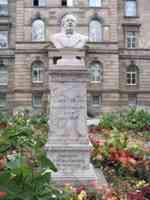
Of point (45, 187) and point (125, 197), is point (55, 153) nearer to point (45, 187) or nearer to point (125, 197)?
point (125, 197)

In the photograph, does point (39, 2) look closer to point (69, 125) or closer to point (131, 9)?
point (131, 9)

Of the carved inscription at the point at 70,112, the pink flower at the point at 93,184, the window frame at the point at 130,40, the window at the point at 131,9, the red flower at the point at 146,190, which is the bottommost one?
the red flower at the point at 146,190

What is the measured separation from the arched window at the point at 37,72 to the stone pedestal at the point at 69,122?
31.3m

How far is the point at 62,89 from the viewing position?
35.2 ft

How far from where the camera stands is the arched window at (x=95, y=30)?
42281 mm

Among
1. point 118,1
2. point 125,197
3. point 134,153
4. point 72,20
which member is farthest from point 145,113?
point 118,1

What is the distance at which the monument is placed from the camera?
10703mm

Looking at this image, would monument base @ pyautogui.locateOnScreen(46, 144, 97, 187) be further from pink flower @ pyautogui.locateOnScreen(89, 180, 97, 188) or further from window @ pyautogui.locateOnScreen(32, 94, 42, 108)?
window @ pyautogui.locateOnScreen(32, 94, 42, 108)

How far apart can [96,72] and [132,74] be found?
305 centimetres

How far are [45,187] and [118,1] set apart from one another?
4157 cm

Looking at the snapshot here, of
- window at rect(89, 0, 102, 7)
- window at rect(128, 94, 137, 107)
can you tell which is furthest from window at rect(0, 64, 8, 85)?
window at rect(128, 94, 137, 107)

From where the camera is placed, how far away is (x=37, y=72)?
42.2m

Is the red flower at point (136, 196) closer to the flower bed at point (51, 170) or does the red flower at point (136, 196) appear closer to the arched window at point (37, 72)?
the flower bed at point (51, 170)

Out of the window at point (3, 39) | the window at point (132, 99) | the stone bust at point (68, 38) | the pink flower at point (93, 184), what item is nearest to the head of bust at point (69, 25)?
the stone bust at point (68, 38)
